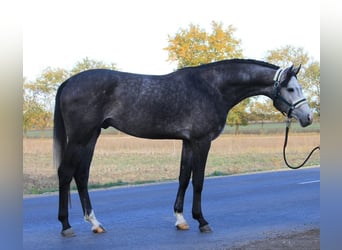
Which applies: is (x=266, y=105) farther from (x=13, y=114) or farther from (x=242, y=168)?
(x=13, y=114)

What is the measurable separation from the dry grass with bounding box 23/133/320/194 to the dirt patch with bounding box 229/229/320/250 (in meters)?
6.62

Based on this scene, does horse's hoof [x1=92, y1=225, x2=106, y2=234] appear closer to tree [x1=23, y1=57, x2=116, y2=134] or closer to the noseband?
the noseband

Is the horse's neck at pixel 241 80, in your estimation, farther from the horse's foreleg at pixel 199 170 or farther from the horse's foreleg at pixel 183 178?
the horse's foreleg at pixel 183 178

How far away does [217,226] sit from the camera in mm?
6695

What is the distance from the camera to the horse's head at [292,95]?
6.20m

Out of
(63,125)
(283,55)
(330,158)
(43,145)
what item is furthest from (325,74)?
(283,55)

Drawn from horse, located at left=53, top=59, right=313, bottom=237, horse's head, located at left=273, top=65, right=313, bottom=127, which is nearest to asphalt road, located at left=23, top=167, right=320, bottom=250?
horse, located at left=53, top=59, right=313, bottom=237

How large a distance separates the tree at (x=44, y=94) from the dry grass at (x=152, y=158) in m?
0.91

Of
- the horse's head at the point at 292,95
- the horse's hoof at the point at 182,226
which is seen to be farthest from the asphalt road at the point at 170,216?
the horse's head at the point at 292,95

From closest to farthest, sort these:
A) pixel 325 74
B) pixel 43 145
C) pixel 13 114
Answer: pixel 13 114 < pixel 325 74 < pixel 43 145

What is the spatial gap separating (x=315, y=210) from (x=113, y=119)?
4.03 metres

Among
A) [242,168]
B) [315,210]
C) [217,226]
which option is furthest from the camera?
[242,168]

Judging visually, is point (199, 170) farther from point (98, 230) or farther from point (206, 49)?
point (206, 49)

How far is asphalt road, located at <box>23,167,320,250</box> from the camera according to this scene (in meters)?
5.77
